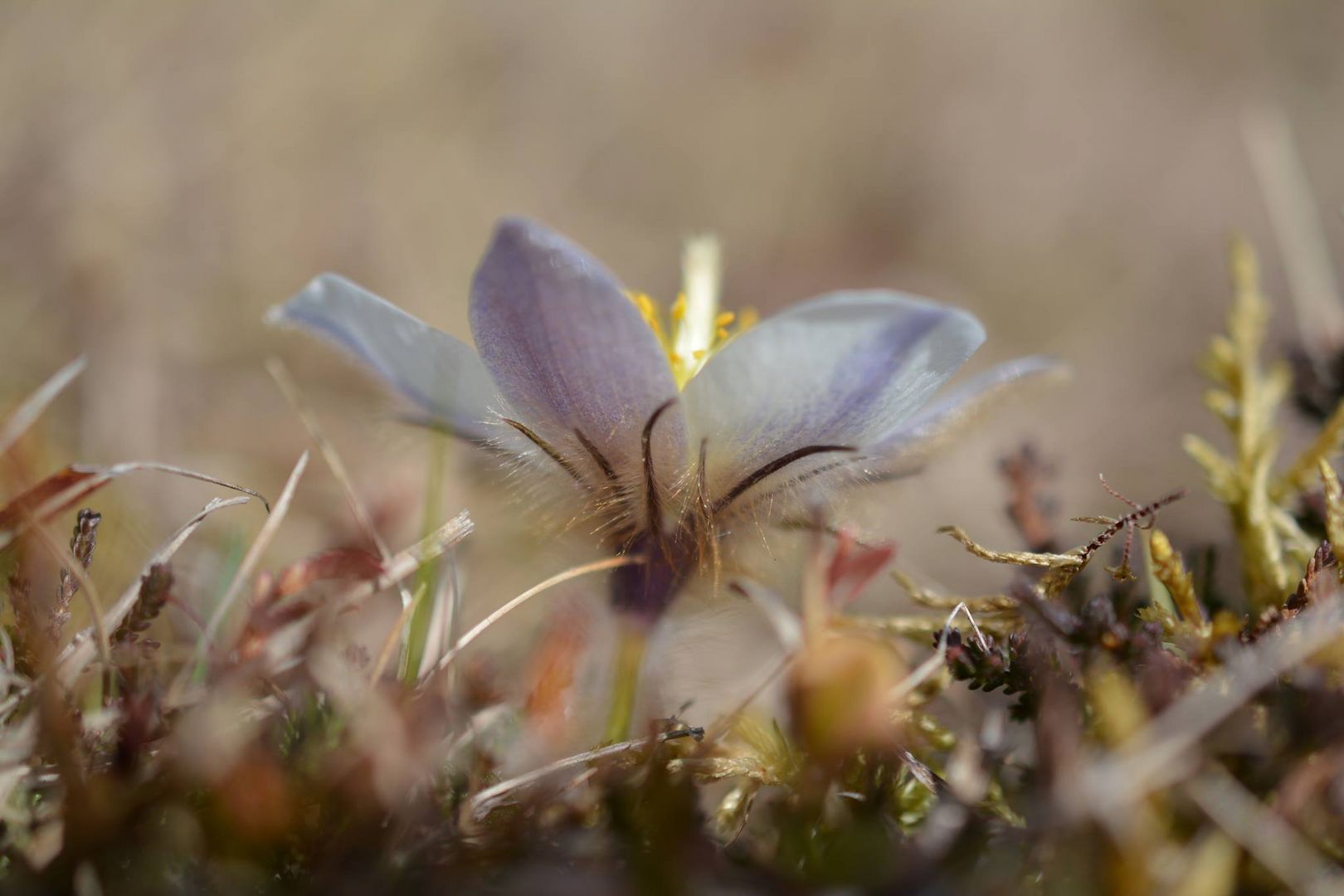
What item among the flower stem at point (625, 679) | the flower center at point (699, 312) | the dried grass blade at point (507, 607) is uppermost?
the flower center at point (699, 312)

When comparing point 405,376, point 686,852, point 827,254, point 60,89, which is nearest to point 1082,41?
point 827,254

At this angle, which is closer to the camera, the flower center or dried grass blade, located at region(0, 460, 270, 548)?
dried grass blade, located at region(0, 460, 270, 548)

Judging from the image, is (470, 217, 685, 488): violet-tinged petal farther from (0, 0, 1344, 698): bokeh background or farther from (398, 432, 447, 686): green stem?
(0, 0, 1344, 698): bokeh background

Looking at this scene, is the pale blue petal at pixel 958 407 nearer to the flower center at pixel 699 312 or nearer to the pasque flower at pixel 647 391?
the pasque flower at pixel 647 391

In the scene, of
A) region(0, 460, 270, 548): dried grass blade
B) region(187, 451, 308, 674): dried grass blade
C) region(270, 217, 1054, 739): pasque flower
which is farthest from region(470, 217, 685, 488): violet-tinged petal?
region(0, 460, 270, 548): dried grass blade

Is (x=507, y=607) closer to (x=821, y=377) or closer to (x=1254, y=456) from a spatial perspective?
(x=821, y=377)

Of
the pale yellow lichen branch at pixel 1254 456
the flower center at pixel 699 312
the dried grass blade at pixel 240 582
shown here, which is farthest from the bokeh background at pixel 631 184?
the pale yellow lichen branch at pixel 1254 456
